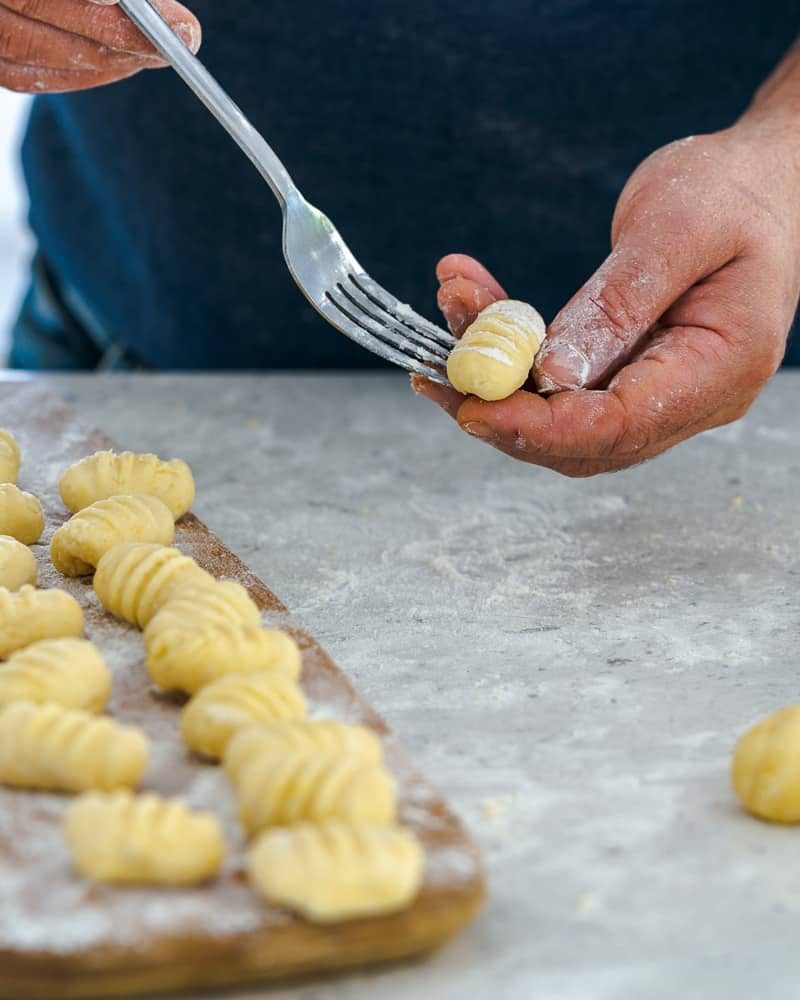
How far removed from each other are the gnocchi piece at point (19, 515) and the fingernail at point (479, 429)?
51 cm

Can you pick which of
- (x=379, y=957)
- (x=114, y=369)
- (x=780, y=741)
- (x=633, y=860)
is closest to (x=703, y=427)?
(x=780, y=741)

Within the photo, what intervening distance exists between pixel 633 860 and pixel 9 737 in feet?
1.61

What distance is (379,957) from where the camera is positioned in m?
0.89

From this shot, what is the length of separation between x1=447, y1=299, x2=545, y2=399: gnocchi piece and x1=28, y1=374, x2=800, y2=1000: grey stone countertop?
25 centimetres

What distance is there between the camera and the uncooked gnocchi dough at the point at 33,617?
1.22m

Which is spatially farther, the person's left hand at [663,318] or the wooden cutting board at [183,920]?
the person's left hand at [663,318]

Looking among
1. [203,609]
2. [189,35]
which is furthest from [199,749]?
[189,35]

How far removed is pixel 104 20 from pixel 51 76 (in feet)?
0.51

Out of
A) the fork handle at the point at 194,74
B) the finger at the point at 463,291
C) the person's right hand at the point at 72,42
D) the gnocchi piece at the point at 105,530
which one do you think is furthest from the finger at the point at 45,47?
the gnocchi piece at the point at 105,530

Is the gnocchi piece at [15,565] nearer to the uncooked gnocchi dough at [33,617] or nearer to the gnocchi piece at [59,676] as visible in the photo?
the uncooked gnocchi dough at [33,617]

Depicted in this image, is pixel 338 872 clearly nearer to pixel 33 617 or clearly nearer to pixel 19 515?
pixel 33 617

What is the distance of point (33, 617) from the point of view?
1.23 m

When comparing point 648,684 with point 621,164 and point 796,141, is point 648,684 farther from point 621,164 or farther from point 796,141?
point 621,164

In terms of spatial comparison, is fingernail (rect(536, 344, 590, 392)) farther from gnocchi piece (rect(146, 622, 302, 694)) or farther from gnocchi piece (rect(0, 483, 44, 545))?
gnocchi piece (rect(0, 483, 44, 545))
